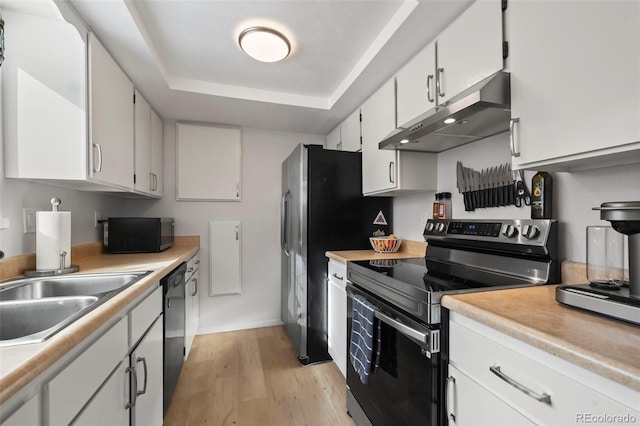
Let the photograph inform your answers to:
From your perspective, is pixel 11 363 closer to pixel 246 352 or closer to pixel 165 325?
pixel 165 325

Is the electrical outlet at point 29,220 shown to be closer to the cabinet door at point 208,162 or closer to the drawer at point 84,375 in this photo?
the drawer at point 84,375

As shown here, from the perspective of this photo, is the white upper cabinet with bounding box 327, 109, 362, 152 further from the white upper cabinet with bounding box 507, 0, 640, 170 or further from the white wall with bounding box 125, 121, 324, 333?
the white upper cabinet with bounding box 507, 0, 640, 170

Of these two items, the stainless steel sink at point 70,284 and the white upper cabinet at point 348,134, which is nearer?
the stainless steel sink at point 70,284

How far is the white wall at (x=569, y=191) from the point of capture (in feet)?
3.38

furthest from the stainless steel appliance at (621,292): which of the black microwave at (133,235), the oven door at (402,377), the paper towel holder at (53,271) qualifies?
the black microwave at (133,235)

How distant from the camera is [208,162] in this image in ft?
9.64

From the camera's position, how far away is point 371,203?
2387mm

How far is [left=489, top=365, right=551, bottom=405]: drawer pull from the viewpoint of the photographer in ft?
2.13

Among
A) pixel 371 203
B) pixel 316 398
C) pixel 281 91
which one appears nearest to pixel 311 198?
pixel 371 203

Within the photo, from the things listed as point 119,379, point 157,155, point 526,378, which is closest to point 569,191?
point 526,378

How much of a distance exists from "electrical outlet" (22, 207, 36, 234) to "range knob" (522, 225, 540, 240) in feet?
7.79

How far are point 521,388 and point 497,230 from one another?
0.81m

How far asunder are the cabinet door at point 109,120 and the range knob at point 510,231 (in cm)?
205

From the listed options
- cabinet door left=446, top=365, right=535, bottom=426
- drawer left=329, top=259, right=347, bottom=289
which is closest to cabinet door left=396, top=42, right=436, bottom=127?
drawer left=329, top=259, right=347, bottom=289
